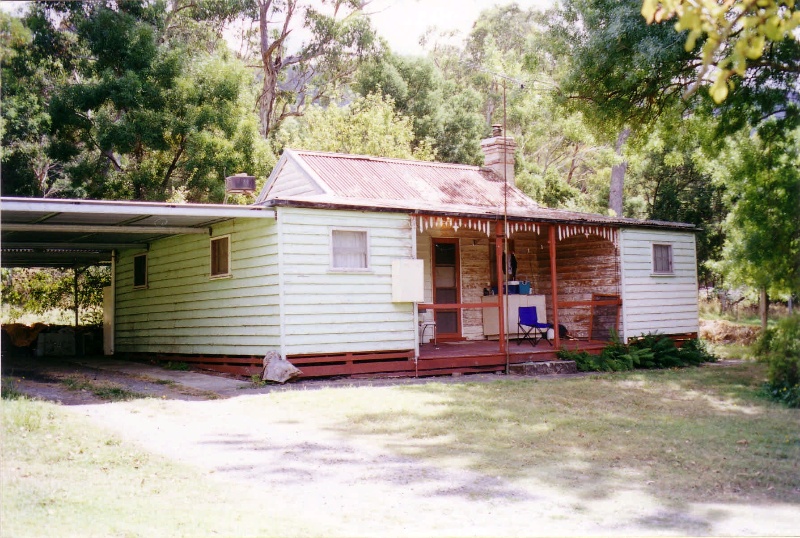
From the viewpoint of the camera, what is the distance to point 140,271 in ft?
54.2

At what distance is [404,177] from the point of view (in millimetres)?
16500

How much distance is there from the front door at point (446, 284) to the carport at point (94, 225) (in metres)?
5.01

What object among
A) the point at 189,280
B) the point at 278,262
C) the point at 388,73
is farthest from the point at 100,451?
the point at 388,73

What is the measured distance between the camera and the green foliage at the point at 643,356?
1386 centimetres

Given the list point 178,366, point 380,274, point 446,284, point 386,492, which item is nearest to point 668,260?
point 446,284

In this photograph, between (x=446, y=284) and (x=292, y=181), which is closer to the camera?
(x=292, y=181)

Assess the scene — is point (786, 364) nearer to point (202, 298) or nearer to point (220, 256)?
point (220, 256)

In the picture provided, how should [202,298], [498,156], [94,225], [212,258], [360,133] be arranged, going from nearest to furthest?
[94,225], [212,258], [202,298], [498,156], [360,133]

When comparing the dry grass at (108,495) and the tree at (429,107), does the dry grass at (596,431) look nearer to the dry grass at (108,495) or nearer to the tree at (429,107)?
the dry grass at (108,495)

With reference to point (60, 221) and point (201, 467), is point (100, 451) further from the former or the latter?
point (60, 221)

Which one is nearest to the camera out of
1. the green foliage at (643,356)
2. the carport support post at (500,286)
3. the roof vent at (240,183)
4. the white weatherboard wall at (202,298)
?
the white weatherboard wall at (202,298)

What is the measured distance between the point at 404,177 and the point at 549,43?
421cm

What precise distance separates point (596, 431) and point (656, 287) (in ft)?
30.3

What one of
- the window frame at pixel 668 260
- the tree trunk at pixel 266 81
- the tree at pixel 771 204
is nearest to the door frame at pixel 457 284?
the window frame at pixel 668 260
